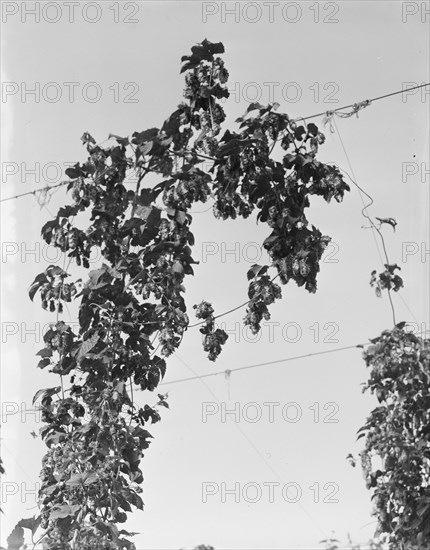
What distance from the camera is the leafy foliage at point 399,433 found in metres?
4.89

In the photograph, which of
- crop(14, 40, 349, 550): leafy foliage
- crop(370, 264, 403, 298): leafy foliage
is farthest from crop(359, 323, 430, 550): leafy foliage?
crop(14, 40, 349, 550): leafy foliage

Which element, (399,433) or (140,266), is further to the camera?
(399,433)

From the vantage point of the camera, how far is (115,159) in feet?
11.6

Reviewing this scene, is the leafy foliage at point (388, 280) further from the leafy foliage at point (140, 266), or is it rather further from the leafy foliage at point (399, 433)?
the leafy foliage at point (140, 266)

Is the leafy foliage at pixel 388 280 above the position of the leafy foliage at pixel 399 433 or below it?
above

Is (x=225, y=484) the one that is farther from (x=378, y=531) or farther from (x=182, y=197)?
(x=182, y=197)

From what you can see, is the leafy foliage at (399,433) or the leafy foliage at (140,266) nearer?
the leafy foliage at (140,266)

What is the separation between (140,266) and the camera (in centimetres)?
347

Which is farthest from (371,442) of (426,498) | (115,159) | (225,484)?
(115,159)

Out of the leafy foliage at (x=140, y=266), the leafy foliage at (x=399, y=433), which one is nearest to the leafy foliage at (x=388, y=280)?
the leafy foliage at (x=399, y=433)

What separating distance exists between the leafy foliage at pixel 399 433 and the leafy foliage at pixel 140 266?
1856 millimetres

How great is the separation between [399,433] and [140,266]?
7.37ft

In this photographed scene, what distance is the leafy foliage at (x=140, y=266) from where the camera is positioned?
3342 mm

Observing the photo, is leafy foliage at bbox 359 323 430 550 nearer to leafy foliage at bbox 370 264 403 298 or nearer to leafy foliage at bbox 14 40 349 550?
leafy foliage at bbox 370 264 403 298
